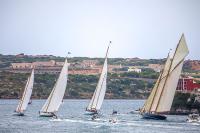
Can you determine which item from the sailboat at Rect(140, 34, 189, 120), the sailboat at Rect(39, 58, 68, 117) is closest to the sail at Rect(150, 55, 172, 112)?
the sailboat at Rect(140, 34, 189, 120)

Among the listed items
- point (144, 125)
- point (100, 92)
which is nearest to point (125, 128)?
point (144, 125)

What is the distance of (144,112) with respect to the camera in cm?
13650

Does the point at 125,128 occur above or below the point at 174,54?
below

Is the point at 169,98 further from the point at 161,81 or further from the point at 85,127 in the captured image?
the point at 85,127

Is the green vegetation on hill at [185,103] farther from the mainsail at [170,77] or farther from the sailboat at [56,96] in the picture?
the sailboat at [56,96]

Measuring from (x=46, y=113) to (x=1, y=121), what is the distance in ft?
28.4

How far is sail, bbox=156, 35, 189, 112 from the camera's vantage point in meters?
132

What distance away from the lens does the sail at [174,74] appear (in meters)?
132

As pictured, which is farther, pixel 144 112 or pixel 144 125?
pixel 144 112

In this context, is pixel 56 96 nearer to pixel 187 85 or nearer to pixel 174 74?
pixel 174 74

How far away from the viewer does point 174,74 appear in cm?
13238

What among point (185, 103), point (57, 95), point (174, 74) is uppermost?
point (174, 74)

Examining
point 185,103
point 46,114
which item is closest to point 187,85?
point 185,103


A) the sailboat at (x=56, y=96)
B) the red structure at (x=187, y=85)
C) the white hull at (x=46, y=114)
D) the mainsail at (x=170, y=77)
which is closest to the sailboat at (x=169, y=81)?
the mainsail at (x=170, y=77)
